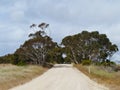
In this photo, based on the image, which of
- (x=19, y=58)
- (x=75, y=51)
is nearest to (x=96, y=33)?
(x=75, y=51)

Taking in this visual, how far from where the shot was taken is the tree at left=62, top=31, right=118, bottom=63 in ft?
328

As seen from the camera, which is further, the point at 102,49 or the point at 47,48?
the point at 102,49

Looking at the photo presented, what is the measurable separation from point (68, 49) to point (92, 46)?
1046 centimetres

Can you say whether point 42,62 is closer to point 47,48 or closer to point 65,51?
point 47,48

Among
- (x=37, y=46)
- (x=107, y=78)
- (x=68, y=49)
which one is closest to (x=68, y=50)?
(x=68, y=49)

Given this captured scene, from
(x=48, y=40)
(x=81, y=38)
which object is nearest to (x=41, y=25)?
(x=48, y=40)

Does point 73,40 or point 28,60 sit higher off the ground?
point 73,40

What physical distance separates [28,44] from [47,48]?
440 cm

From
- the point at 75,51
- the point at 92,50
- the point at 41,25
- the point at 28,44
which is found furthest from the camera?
the point at 75,51

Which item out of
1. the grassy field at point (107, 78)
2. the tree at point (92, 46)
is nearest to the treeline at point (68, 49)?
the tree at point (92, 46)

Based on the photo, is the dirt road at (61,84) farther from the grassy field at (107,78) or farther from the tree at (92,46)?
the tree at (92,46)

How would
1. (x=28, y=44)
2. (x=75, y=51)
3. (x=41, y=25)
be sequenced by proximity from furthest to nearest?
(x=75, y=51) < (x=41, y=25) < (x=28, y=44)

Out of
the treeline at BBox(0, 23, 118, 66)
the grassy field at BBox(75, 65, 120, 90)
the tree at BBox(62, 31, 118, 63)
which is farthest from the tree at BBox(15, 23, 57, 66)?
the grassy field at BBox(75, 65, 120, 90)

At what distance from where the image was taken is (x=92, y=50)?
100125mm
